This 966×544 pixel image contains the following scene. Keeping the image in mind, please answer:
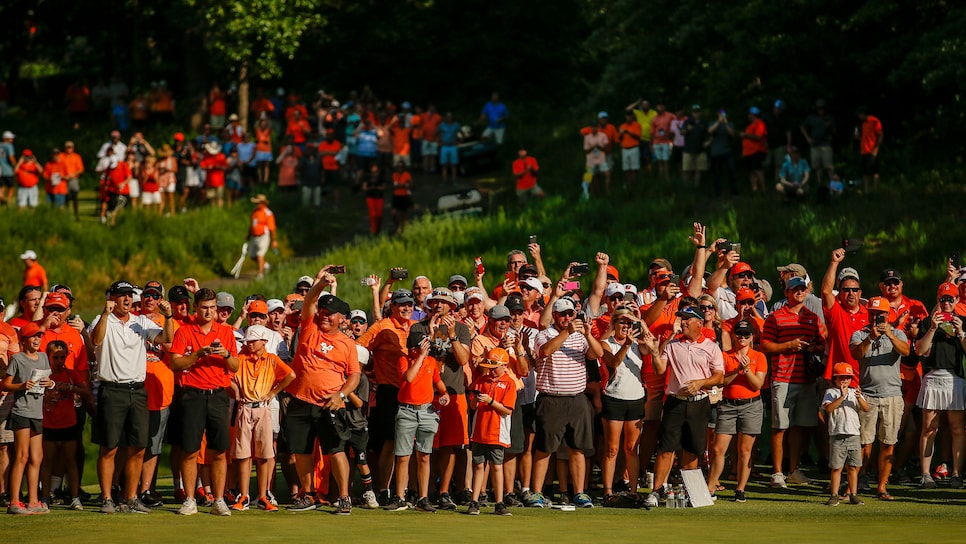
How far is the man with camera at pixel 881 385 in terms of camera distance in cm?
1462

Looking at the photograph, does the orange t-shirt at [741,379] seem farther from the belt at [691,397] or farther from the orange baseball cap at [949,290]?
the orange baseball cap at [949,290]

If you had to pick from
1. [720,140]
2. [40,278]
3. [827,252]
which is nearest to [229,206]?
[40,278]

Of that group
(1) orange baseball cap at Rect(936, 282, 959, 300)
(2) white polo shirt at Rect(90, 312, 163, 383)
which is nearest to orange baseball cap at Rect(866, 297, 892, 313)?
(1) orange baseball cap at Rect(936, 282, 959, 300)

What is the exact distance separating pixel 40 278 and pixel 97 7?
75.2 feet

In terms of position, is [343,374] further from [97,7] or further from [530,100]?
[97,7]

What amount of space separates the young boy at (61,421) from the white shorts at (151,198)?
20226mm

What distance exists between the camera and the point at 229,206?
34250 mm

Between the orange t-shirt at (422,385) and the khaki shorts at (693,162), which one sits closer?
the orange t-shirt at (422,385)

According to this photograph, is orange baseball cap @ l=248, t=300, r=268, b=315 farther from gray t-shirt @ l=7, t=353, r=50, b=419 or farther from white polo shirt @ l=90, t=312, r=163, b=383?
gray t-shirt @ l=7, t=353, r=50, b=419

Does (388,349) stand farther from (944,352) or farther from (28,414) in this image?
(944,352)

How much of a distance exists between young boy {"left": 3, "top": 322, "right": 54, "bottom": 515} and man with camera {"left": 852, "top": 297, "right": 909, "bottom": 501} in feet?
25.2

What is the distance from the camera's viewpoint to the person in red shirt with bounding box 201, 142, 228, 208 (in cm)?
3434

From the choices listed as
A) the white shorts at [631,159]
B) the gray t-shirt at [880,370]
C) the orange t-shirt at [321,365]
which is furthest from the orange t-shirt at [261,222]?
the gray t-shirt at [880,370]

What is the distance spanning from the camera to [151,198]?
3403cm
